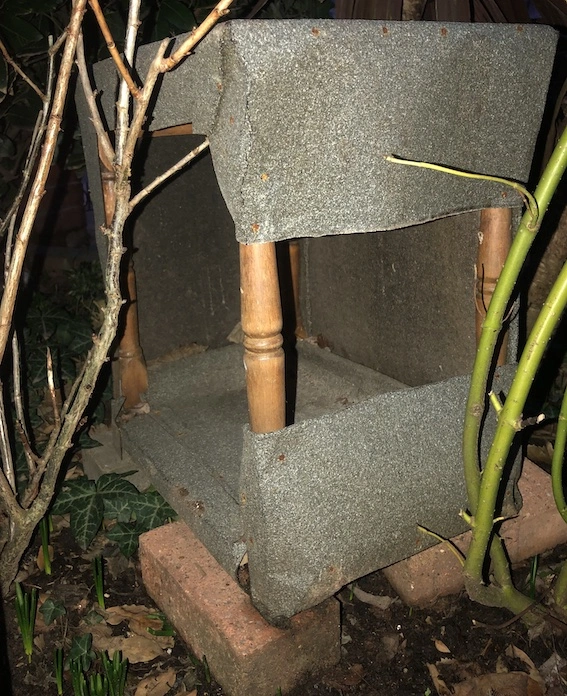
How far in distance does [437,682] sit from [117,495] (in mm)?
1489

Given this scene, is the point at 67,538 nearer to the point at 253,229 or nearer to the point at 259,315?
the point at 259,315

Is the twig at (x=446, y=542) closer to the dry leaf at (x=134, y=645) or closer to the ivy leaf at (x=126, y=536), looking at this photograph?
the dry leaf at (x=134, y=645)

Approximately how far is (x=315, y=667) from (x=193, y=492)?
75cm

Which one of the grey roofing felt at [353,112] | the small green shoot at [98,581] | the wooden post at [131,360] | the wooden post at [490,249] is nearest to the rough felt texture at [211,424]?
the wooden post at [131,360]

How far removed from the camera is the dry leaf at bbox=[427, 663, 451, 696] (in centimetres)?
201

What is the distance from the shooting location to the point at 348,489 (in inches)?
74.2

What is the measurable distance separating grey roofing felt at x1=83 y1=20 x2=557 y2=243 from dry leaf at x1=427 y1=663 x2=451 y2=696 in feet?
4.84

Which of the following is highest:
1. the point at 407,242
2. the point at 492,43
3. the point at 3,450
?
the point at 492,43

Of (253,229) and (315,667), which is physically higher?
(253,229)

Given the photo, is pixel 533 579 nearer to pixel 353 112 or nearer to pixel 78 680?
pixel 78 680

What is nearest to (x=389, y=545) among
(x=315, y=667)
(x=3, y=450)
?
(x=315, y=667)

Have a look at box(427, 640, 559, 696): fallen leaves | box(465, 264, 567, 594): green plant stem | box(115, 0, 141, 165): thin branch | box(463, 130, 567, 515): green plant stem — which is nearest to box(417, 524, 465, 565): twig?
box(465, 264, 567, 594): green plant stem

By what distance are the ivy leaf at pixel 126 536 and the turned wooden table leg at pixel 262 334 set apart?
45.7 inches

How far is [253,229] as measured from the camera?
1.55 m
